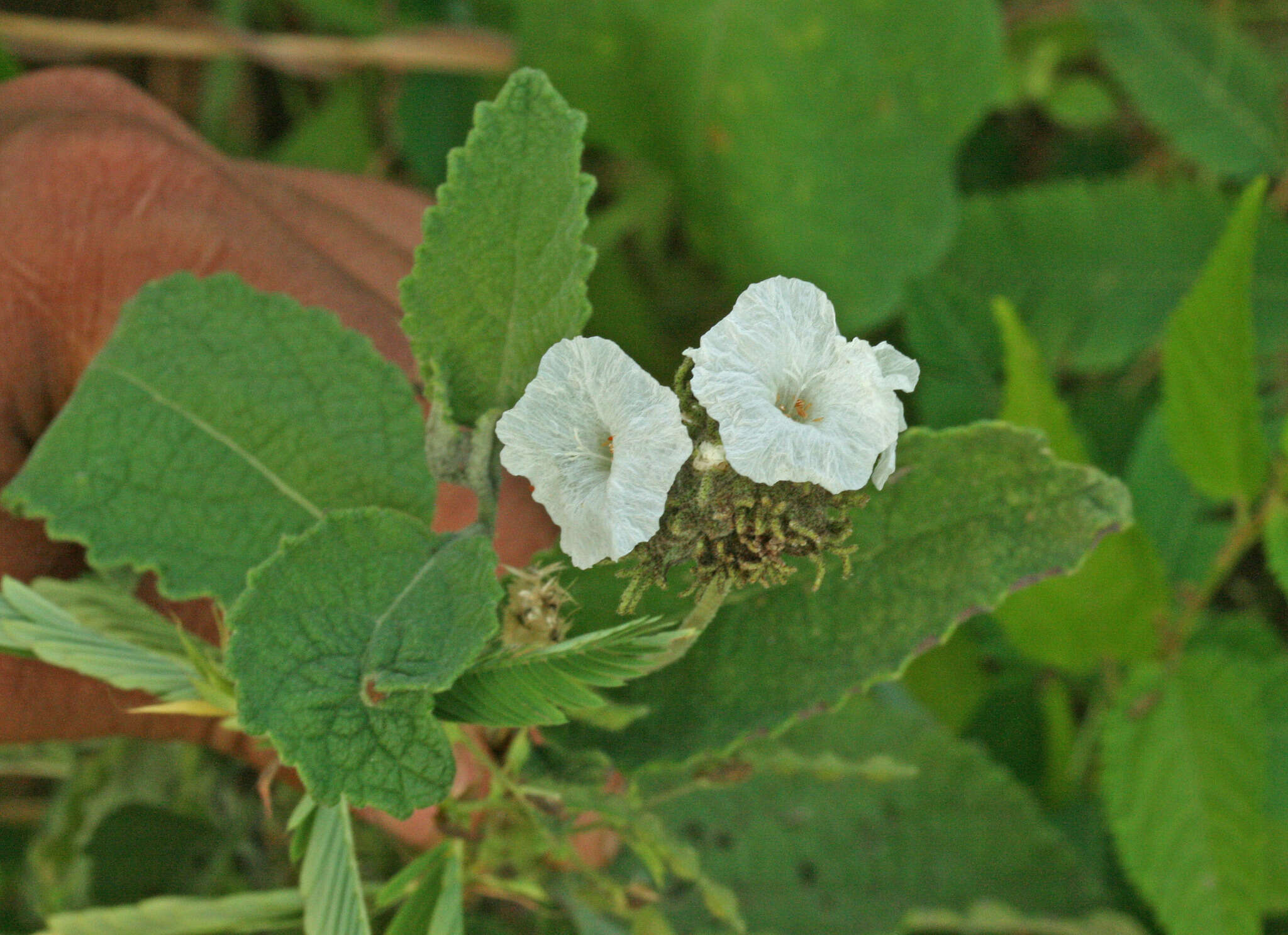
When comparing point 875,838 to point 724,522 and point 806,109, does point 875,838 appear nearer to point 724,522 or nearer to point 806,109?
point 724,522

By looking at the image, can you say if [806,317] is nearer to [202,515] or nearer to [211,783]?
[202,515]

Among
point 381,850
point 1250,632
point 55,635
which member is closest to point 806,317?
point 55,635

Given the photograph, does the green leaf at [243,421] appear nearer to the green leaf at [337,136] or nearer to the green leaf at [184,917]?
the green leaf at [184,917]

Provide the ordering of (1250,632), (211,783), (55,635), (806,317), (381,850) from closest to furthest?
(806,317) < (55,635) < (381,850) < (211,783) < (1250,632)

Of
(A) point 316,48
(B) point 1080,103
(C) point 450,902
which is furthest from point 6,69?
(B) point 1080,103

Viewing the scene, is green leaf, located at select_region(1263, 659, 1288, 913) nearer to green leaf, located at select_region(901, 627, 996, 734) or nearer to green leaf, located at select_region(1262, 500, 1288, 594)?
green leaf, located at select_region(1262, 500, 1288, 594)

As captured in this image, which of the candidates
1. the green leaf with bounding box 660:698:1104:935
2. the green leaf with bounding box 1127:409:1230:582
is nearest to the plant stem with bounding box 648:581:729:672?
the green leaf with bounding box 660:698:1104:935
